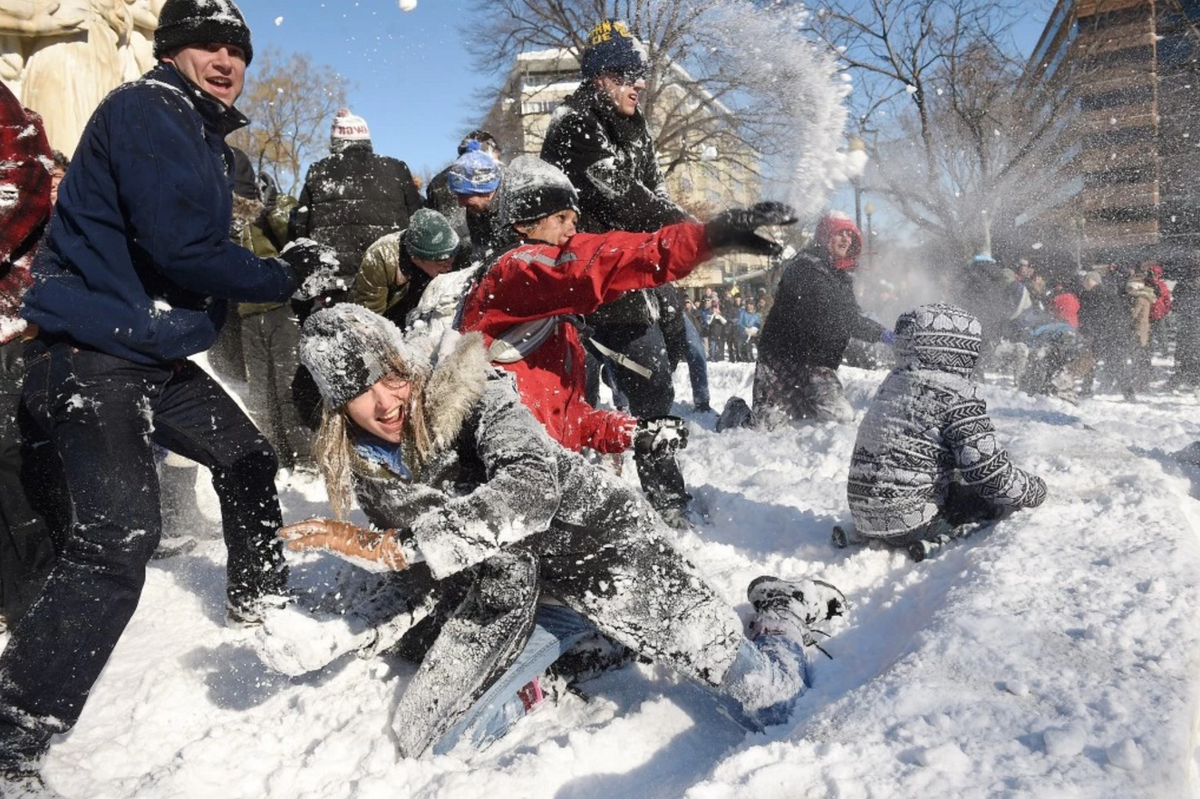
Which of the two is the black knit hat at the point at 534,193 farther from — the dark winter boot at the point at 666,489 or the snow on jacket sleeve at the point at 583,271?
the dark winter boot at the point at 666,489

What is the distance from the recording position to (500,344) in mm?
2666

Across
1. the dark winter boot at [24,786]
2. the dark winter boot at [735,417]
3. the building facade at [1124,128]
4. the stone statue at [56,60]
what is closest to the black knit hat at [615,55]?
the dark winter boot at [24,786]

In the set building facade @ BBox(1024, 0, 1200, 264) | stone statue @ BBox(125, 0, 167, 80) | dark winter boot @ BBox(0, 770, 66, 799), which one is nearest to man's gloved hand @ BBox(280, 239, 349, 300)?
dark winter boot @ BBox(0, 770, 66, 799)

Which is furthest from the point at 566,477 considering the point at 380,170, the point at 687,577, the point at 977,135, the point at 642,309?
the point at 977,135

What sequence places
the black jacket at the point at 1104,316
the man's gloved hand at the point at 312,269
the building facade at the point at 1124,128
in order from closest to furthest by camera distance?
the man's gloved hand at the point at 312,269
the black jacket at the point at 1104,316
the building facade at the point at 1124,128

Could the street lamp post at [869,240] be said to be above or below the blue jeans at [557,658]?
above

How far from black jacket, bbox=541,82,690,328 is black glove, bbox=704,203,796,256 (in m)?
1.39

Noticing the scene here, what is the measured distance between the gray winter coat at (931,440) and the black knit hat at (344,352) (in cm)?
219

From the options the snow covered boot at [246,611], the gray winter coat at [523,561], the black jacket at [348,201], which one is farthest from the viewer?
the black jacket at [348,201]

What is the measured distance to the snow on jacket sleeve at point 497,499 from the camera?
192cm

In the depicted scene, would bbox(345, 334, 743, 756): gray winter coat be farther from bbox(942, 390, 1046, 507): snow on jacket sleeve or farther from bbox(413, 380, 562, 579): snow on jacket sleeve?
bbox(942, 390, 1046, 507): snow on jacket sleeve

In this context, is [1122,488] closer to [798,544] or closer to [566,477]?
[798,544]

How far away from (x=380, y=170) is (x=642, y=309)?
79.3 inches

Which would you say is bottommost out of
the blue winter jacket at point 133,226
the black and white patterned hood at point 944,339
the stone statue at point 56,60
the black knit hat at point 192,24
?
the black and white patterned hood at point 944,339
